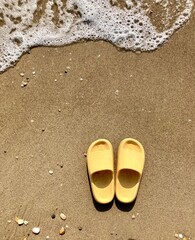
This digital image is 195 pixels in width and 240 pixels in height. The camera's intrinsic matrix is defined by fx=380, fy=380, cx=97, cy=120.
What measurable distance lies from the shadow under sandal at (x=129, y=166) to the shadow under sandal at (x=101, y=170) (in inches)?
2.7

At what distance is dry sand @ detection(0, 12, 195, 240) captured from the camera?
3.23 m

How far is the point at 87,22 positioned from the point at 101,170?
1303 mm

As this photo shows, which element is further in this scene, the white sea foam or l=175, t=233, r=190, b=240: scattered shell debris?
the white sea foam

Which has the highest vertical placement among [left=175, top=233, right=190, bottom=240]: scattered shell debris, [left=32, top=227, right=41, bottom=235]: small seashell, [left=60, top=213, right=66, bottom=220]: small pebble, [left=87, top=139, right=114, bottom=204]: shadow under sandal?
[left=87, top=139, right=114, bottom=204]: shadow under sandal

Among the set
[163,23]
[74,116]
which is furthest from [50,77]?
[163,23]

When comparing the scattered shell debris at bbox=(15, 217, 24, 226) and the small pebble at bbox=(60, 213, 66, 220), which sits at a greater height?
the small pebble at bbox=(60, 213, 66, 220)

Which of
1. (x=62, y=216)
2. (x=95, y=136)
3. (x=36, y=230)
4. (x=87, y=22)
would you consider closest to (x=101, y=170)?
(x=95, y=136)

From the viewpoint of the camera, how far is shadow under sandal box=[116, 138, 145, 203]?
125 inches

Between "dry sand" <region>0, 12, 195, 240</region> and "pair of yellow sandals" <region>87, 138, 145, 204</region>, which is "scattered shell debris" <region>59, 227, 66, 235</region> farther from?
"pair of yellow sandals" <region>87, 138, 145, 204</region>

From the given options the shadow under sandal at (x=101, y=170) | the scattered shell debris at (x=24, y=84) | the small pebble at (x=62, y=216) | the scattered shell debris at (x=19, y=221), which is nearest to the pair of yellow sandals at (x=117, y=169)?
the shadow under sandal at (x=101, y=170)

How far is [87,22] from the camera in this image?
336 cm

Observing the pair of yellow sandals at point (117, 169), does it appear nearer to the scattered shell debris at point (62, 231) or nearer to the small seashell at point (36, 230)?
the scattered shell debris at point (62, 231)

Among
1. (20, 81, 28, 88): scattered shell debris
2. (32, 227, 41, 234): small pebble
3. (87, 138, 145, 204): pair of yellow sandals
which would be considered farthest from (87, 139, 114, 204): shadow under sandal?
(20, 81, 28, 88): scattered shell debris

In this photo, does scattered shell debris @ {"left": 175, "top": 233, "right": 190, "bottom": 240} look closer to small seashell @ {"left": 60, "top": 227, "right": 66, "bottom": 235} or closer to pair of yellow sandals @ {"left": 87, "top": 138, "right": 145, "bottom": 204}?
pair of yellow sandals @ {"left": 87, "top": 138, "right": 145, "bottom": 204}
